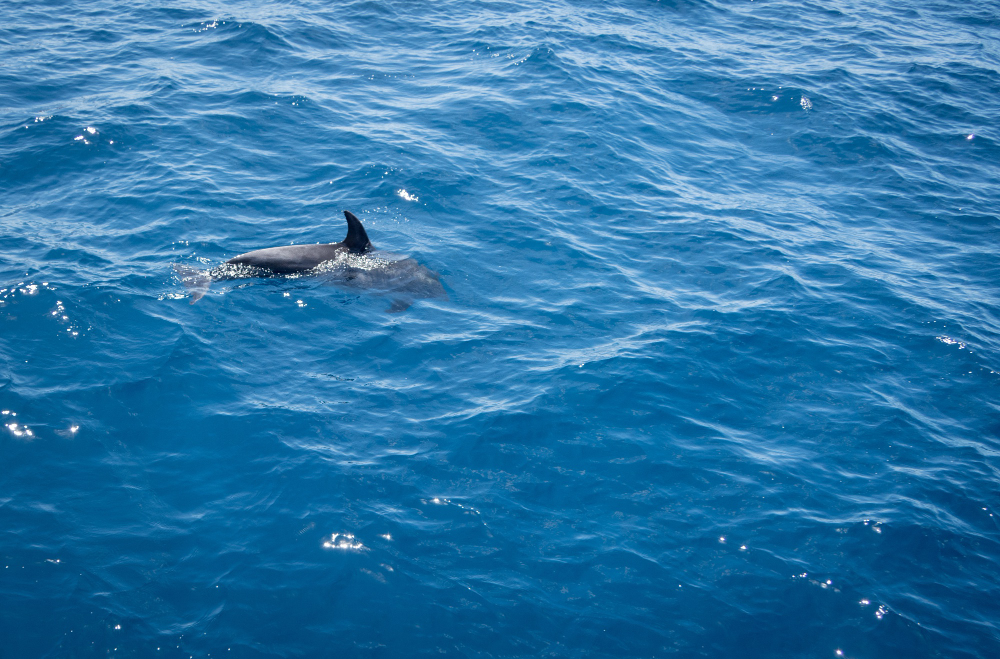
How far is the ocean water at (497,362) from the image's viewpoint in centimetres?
880

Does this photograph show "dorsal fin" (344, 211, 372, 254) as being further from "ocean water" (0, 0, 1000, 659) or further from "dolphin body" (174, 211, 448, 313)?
"ocean water" (0, 0, 1000, 659)

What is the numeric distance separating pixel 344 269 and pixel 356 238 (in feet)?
2.29

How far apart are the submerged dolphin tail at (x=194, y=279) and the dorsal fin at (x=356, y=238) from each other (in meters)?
2.87

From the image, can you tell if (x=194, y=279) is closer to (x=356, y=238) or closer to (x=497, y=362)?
(x=356, y=238)

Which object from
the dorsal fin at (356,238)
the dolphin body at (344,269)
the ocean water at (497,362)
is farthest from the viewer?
the dorsal fin at (356,238)

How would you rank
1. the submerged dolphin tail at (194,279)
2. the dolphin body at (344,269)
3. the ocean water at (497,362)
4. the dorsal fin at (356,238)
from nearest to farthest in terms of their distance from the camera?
the ocean water at (497,362)
the submerged dolphin tail at (194,279)
the dolphin body at (344,269)
the dorsal fin at (356,238)

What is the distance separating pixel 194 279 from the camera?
1339 cm

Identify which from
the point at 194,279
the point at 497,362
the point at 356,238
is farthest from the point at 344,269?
the point at 497,362

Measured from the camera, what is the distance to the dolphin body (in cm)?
1340

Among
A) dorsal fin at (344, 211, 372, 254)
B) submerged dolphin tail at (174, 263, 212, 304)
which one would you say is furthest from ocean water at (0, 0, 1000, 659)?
dorsal fin at (344, 211, 372, 254)

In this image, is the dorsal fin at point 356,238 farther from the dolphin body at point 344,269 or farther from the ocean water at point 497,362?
the ocean water at point 497,362

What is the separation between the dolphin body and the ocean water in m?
0.30

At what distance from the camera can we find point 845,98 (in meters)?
21.7

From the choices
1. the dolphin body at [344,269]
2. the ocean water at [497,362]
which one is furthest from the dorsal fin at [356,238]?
the ocean water at [497,362]
